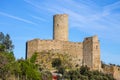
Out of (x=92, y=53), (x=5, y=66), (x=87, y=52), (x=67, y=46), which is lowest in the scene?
(x=5, y=66)

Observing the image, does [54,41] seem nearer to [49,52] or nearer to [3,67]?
[49,52]

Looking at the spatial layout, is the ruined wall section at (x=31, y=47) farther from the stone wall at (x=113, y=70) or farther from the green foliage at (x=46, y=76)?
the stone wall at (x=113, y=70)

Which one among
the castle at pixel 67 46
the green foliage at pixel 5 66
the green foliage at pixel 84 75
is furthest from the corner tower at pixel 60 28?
the green foliage at pixel 5 66

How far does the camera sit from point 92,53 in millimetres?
65938

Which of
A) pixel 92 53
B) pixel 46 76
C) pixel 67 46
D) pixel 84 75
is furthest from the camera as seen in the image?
pixel 67 46

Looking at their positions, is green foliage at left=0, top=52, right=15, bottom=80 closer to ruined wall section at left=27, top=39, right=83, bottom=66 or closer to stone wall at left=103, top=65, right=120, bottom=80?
ruined wall section at left=27, top=39, right=83, bottom=66

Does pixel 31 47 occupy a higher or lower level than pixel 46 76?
higher

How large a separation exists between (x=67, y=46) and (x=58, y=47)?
4.20 feet

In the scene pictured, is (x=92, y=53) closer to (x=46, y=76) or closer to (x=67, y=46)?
(x=67, y=46)

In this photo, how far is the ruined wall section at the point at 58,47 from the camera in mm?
66250

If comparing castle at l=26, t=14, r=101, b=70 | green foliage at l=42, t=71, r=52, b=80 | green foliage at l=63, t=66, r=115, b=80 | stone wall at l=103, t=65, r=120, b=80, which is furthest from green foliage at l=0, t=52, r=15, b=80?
stone wall at l=103, t=65, r=120, b=80

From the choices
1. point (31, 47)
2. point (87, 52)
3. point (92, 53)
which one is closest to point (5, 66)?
point (31, 47)

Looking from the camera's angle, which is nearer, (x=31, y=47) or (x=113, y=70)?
(x=31, y=47)

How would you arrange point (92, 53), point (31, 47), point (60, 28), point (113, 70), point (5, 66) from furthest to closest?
point (113, 70), point (60, 28), point (31, 47), point (92, 53), point (5, 66)
